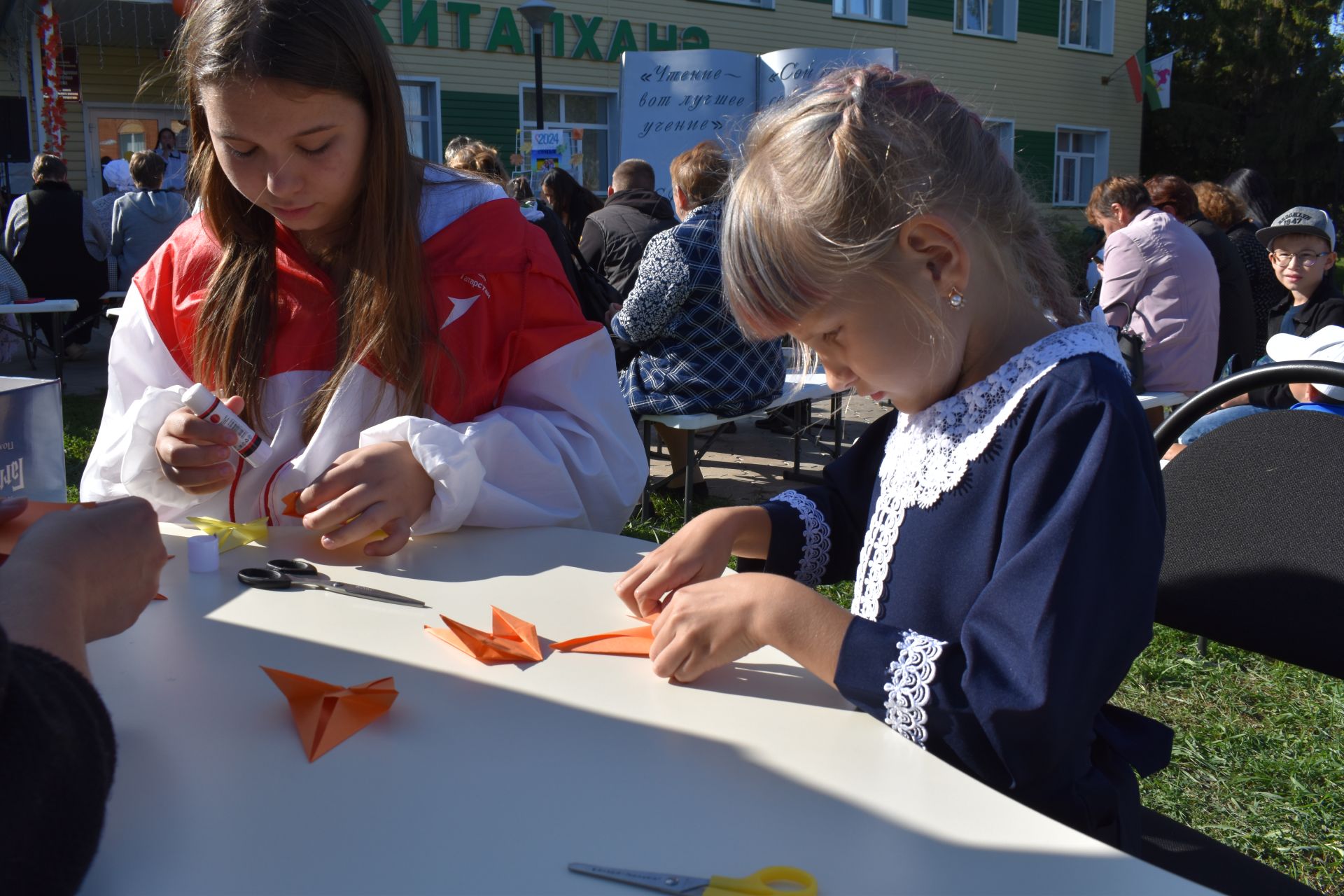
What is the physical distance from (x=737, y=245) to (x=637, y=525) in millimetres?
3480

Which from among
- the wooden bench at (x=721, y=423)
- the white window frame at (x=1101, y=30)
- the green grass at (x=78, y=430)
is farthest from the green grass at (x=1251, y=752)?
the white window frame at (x=1101, y=30)

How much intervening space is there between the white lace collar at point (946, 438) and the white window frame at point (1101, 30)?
20712 mm

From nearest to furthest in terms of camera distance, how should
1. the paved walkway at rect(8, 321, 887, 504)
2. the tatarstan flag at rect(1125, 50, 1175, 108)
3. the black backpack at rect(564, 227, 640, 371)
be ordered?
the black backpack at rect(564, 227, 640, 371), the paved walkway at rect(8, 321, 887, 504), the tatarstan flag at rect(1125, 50, 1175, 108)

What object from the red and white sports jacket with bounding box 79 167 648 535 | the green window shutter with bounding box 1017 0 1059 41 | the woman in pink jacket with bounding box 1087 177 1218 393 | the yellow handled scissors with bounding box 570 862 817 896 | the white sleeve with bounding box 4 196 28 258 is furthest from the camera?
the green window shutter with bounding box 1017 0 1059 41

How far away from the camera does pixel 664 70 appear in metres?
10.9

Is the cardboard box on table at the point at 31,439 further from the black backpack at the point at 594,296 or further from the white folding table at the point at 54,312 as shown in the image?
the white folding table at the point at 54,312

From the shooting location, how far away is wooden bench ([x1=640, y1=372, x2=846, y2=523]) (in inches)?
183

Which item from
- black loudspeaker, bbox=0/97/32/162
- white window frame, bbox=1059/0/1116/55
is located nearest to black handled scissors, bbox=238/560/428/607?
black loudspeaker, bbox=0/97/32/162

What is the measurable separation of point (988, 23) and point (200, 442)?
19.7m

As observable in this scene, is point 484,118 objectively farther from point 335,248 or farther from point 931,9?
point 335,248

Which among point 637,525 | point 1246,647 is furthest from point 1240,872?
point 637,525

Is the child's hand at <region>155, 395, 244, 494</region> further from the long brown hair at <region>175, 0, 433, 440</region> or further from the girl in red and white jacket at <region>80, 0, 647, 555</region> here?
the long brown hair at <region>175, 0, 433, 440</region>

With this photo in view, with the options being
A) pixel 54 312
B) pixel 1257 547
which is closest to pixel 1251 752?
pixel 1257 547

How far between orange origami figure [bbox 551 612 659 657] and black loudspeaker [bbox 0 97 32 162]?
39.0 feet
